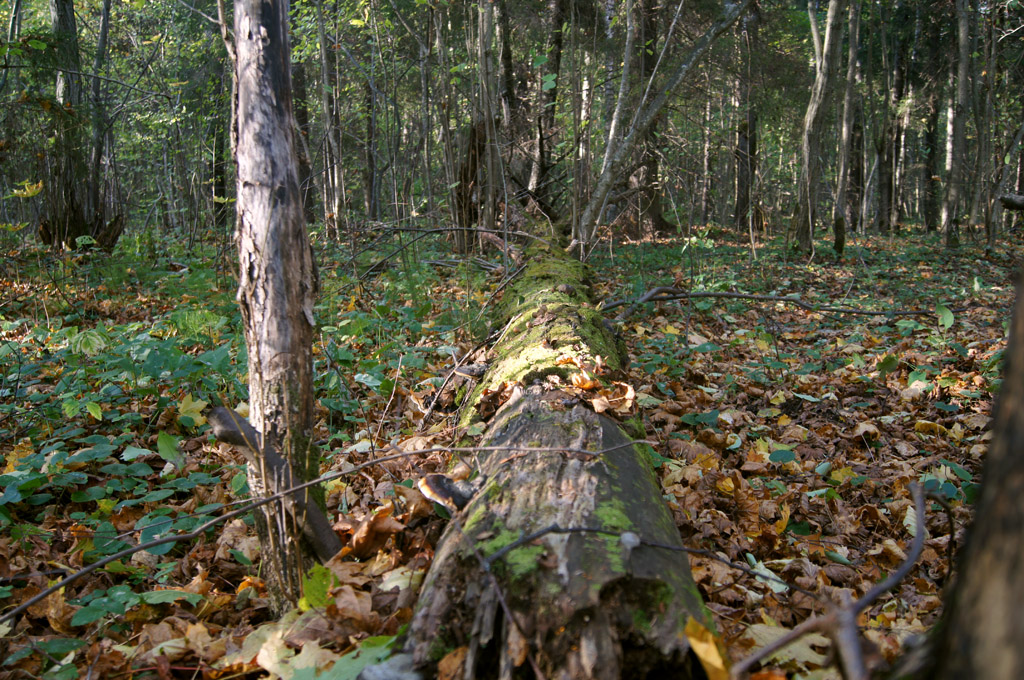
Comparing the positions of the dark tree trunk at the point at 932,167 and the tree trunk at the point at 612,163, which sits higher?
the dark tree trunk at the point at 932,167

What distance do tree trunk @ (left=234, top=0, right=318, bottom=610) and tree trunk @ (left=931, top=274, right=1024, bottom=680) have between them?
1.67m

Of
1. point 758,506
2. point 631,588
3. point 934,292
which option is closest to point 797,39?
point 934,292

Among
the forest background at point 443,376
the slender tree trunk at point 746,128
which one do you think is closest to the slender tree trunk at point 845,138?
the forest background at point 443,376

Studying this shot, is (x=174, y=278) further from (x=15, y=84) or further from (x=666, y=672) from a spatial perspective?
(x=15, y=84)

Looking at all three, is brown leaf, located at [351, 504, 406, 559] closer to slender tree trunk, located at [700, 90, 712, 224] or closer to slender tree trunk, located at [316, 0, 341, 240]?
slender tree trunk, located at [316, 0, 341, 240]

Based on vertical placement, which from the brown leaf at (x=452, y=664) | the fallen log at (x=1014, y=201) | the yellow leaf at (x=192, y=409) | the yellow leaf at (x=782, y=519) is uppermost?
the fallen log at (x=1014, y=201)

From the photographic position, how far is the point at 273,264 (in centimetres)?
195

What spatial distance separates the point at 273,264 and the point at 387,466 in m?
1.22

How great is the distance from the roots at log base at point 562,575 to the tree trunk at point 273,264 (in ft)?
1.96

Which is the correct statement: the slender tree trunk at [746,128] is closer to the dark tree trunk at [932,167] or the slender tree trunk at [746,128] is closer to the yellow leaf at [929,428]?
the dark tree trunk at [932,167]

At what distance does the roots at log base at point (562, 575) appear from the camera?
134 cm

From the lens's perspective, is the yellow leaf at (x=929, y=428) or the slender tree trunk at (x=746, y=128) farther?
the slender tree trunk at (x=746, y=128)

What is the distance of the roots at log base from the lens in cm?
134

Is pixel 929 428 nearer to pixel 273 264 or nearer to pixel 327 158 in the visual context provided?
pixel 273 264
